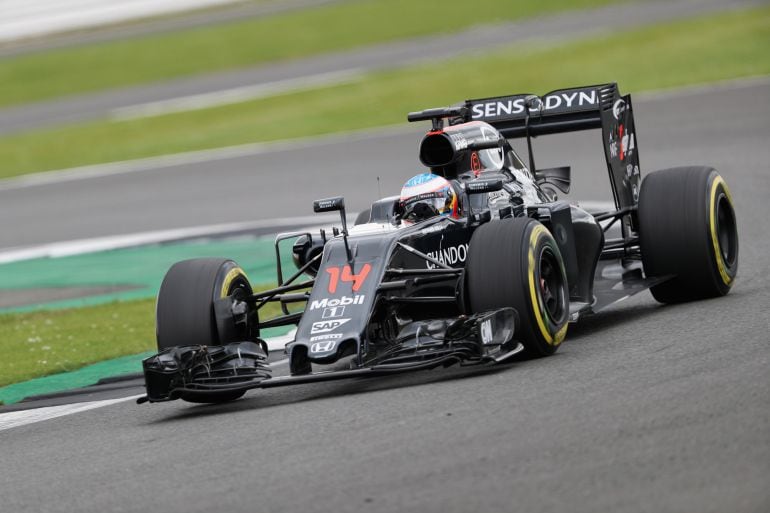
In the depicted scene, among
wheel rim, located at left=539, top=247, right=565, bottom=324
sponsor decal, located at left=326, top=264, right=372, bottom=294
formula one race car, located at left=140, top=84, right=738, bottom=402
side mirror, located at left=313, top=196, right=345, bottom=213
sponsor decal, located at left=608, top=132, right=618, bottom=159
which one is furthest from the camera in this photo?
sponsor decal, located at left=608, top=132, right=618, bottom=159

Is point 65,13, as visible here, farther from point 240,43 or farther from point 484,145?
point 484,145

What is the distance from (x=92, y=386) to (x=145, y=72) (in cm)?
2829

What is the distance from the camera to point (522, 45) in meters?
30.2

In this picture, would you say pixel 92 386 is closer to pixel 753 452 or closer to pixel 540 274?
pixel 540 274

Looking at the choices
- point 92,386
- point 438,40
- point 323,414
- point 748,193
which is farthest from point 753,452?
point 438,40

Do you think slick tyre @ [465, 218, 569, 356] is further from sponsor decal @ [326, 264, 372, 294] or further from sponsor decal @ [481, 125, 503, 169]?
sponsor decal @ [481, 125, 503, 169]

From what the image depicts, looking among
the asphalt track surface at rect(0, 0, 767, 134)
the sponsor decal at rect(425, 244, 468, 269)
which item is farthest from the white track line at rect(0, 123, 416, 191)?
the sponsor decal at rect(425, 244, 468, 269)

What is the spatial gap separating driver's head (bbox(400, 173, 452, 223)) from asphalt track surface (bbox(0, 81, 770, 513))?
1.21 metres

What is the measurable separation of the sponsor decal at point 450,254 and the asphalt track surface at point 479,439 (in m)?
0.88

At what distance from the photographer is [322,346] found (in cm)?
767

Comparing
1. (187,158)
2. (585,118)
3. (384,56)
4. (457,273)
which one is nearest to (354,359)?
(457,273)

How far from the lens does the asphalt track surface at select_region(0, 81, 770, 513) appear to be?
17.8ft

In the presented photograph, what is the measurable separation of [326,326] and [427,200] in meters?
1.58

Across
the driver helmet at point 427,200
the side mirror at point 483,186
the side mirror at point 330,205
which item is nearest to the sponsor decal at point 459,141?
the driver helmet at point 427,200
